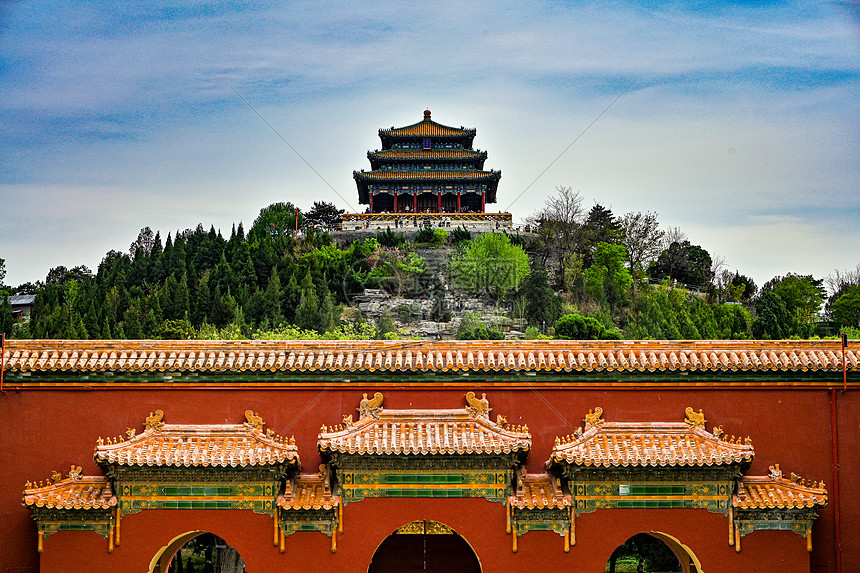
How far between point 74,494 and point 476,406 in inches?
216

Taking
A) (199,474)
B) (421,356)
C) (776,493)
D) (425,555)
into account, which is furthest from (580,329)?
(199,474)

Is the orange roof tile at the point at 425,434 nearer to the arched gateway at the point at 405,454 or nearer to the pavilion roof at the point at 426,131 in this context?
the arched gateway at the point at 405,454

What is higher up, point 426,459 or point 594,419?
point 594,419

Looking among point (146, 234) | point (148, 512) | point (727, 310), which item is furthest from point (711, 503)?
point (146, 234)

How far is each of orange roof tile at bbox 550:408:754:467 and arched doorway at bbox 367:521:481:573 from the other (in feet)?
8.93

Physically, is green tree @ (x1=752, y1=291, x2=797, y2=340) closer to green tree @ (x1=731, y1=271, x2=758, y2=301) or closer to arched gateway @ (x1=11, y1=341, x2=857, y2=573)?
green tree @ (x1=731, y1=271, x2=758, y2=301)

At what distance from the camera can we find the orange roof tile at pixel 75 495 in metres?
11.6

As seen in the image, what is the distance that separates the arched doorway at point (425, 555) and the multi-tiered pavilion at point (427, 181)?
32797mm

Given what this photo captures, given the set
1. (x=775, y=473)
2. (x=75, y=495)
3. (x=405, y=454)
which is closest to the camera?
(x=405, y=454)

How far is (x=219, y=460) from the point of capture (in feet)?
38.2

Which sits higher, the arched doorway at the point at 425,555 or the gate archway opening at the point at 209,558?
the arched doorway at the point at 425,555

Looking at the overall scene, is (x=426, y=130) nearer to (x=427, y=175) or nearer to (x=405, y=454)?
(x=427, y=175)

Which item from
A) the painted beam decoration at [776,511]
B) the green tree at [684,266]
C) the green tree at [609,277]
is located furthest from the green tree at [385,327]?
the painted beam decoration at [776,511]

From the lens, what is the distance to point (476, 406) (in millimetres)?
12422
